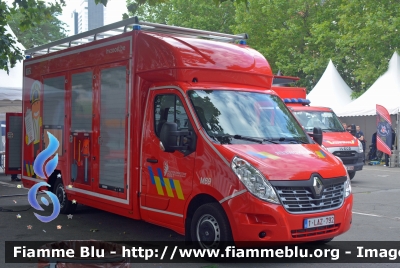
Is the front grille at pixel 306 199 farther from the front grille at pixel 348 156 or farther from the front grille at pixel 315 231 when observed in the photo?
the front grille at pixel 348 156

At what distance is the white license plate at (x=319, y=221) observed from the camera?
6852 mm

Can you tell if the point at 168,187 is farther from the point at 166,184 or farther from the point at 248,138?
the point at 248,138

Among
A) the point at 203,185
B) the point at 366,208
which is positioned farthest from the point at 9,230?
the point at 366,208

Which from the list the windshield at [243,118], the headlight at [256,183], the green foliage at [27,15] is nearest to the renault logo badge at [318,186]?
the headlight at [256,183]

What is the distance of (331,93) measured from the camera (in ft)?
98.3

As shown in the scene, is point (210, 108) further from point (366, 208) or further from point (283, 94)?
point (283, 94)

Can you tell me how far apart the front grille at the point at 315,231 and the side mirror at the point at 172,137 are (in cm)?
176

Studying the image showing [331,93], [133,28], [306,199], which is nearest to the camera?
[306,199]

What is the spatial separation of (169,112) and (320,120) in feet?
34.1

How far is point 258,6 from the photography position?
37969 millimetres

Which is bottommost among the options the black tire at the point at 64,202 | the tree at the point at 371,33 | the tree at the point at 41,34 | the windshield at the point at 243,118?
the black tire at the point at 64,202

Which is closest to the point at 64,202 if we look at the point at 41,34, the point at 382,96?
the point at 382,96

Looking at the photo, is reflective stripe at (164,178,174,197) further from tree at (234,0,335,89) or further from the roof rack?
tree at (234,0,335,89)

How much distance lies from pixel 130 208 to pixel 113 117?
1.47 meters
